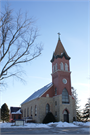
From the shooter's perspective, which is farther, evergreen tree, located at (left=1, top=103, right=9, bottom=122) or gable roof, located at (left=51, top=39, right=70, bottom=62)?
evergreen tree, located at (left=1, top=103, right=9, bottom=122)

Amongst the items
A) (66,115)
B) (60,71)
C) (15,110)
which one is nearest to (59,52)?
(60,71)

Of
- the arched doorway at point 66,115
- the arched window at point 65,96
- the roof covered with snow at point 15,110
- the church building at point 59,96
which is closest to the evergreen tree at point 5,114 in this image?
the roof covered with snow at point 15,110

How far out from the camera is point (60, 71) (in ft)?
115

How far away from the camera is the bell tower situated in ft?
113

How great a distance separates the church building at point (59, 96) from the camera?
32812 millimetres

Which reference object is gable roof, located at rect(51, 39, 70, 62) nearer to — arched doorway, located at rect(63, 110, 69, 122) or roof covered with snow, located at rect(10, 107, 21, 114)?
arched doorway, located at rect(63, 110, 69, 122)

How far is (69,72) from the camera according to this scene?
3631 centimetres

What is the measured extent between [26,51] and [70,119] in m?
23.4

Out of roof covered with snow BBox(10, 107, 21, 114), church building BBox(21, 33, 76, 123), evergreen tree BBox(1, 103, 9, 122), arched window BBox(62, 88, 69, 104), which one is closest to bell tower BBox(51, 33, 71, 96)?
church building BBox(21, 33, 76, 123)

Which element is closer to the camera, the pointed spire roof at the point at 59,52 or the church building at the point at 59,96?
the church building at the point at 59,96

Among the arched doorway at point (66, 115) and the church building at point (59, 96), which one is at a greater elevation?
the church building at point (59, 96)

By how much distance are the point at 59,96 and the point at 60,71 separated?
20.1ft

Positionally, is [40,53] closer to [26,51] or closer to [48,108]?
[26,51]

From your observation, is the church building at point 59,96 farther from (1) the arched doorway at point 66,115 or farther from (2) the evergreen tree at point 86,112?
(2) the evergreen tree at point 86,112
